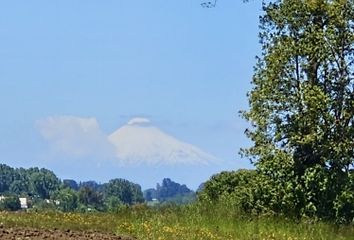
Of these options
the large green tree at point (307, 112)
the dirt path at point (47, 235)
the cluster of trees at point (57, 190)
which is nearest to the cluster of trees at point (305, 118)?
the large green tree at point (307, 112)

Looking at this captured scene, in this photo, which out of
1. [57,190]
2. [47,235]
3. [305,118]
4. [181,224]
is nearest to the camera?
[47,235]

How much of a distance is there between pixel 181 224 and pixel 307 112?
7430 millimetres

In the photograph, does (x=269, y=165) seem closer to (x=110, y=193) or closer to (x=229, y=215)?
(x=229, y=215)

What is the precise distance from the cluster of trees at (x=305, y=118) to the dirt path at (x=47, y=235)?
410 inches

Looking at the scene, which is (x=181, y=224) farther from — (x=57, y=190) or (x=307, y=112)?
(x=57, y=190)

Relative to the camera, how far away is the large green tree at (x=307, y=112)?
2769 cm

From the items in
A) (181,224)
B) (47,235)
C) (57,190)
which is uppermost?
(57,190)

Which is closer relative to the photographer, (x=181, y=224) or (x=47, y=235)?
(x=47, y=235)

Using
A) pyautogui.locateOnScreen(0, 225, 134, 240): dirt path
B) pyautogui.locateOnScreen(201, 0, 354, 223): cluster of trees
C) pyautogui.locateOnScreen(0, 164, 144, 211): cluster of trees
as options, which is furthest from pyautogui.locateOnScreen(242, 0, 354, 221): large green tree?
pyautogui.locateOnScreen(0, 164, 144, 211): cluster of trees

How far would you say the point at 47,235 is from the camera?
17297 mm

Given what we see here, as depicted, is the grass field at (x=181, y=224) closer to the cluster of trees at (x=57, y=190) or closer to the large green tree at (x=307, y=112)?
the large green tree at (x=307, y=112)

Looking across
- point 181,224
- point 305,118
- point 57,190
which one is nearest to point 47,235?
point 181,224

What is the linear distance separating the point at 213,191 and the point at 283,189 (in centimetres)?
630

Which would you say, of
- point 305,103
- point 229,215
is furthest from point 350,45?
point 229,215
